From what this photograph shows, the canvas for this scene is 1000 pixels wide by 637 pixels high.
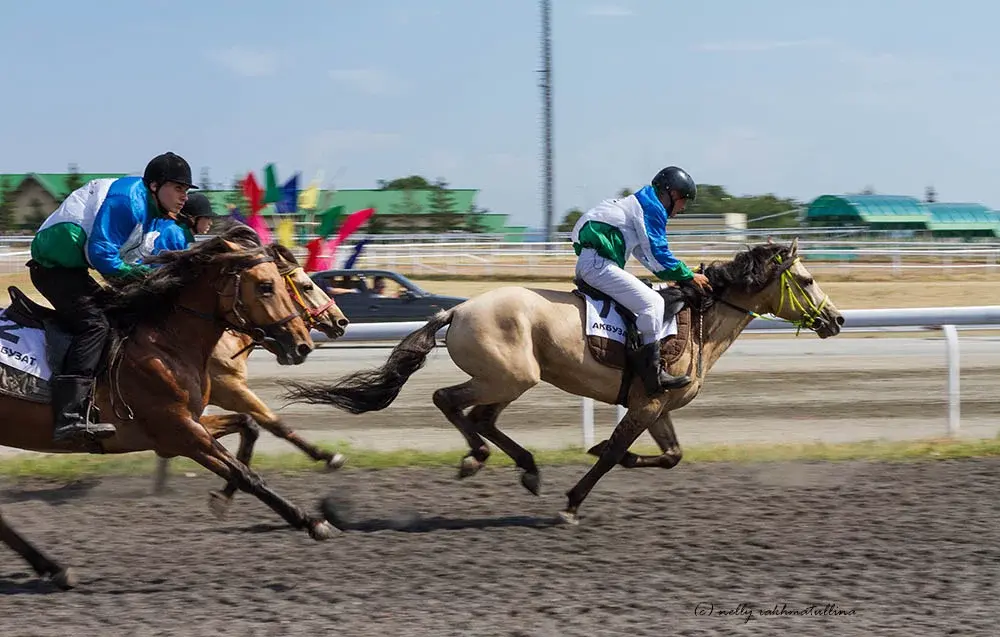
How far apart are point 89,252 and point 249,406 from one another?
1.93 meters

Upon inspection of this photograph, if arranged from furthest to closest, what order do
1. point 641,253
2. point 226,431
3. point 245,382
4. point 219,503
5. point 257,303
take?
point 245,382 < point 641,253 < point 226,431 < point 219,503 < point 257,303

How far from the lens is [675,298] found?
717cm

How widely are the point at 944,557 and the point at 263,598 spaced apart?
3271 mm

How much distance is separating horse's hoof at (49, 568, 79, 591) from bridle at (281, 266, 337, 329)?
5.59 ft

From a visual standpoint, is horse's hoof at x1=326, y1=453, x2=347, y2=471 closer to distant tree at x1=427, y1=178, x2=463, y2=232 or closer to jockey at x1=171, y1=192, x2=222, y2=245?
jockey at x1=171, y1=192, x2=222, y2=245

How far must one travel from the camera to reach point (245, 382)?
24.4ft

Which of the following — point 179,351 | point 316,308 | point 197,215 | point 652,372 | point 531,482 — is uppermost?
point 197,215

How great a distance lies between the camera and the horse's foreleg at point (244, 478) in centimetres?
552

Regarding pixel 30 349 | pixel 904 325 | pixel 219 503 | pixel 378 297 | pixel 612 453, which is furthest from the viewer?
pixel 378 297

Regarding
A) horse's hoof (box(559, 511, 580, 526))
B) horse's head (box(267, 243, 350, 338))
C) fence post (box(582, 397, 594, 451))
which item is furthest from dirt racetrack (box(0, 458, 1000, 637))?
horse's head (box(267, 243, 350, 338))

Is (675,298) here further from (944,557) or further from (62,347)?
(62,347)

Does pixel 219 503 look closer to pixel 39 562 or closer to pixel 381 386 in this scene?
pixel 39 562

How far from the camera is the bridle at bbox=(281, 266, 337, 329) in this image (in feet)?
19.7

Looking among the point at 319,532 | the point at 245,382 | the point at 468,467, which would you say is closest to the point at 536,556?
the point at 319,532
